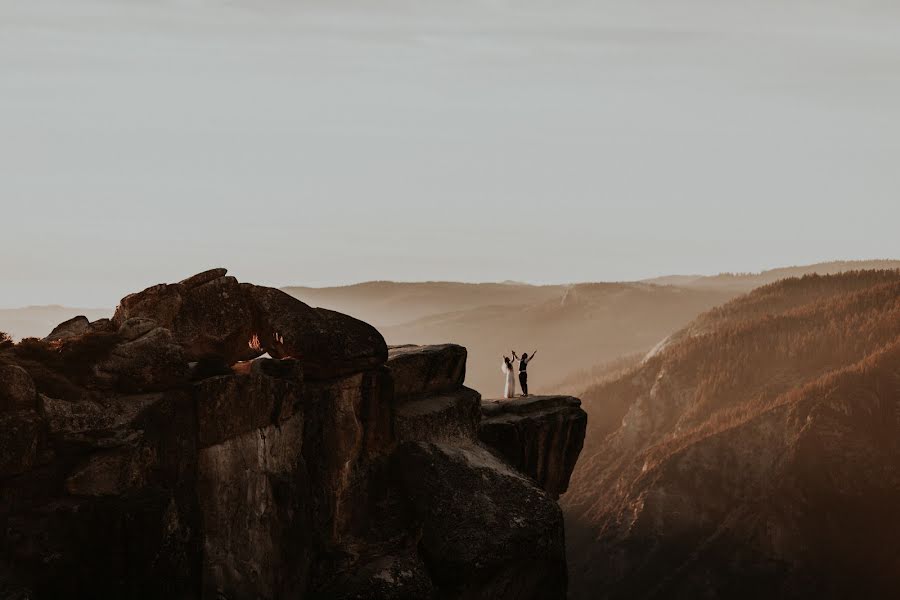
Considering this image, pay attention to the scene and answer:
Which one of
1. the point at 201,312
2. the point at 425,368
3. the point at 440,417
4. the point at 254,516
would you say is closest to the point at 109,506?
the point at 254,516

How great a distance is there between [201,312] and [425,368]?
11.5m

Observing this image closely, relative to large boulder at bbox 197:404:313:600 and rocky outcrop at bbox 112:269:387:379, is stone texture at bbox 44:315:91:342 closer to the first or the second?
rocky outcrop at bbox 112:269:387:379

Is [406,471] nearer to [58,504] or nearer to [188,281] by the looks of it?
[188,281]

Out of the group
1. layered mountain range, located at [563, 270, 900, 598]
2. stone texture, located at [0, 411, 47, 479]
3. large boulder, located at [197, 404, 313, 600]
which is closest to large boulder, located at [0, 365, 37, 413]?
stone texture, located at [0, 411, 47, 479]

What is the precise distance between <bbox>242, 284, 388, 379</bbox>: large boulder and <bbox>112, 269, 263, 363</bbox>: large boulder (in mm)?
811

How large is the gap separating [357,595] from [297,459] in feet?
18.4

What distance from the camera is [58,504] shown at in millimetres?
36531

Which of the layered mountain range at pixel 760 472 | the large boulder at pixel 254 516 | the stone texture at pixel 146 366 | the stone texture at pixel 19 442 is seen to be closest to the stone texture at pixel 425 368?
the large boulder at pixel 254 516

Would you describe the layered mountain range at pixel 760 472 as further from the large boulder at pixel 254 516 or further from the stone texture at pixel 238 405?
the stone texture at pixel 238 405

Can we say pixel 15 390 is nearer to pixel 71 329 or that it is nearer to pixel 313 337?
pixel 71 329

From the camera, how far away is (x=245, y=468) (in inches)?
1630

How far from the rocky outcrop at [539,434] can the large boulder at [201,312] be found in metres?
15.3

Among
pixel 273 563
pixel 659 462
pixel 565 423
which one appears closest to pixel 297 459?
pixel 273 563

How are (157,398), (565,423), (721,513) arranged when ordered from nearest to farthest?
(157,398)
(565,423)
(721,513)
